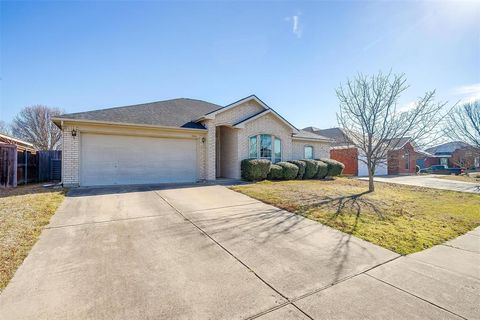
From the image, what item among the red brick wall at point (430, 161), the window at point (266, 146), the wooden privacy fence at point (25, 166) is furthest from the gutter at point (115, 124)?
the red brick wall at point (430, 161)

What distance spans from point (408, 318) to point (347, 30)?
36.4ft

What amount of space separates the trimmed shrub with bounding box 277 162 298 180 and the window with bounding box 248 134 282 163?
1073mm

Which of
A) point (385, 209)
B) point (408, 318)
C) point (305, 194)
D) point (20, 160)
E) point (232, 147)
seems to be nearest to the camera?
point (408, 318)

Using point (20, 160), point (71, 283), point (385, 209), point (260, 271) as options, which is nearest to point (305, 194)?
point (385, 209)

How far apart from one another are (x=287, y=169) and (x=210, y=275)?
11.6 metres

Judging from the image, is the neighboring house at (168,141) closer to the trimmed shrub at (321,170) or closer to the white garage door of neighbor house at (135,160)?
the white garage door of neighbor house at (135,160)

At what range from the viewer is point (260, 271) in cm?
340

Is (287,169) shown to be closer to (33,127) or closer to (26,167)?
(26,167)

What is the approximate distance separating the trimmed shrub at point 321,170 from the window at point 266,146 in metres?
4.02

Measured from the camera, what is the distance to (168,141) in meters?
12.1

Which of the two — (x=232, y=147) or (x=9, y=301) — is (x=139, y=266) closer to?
(x=9, y=301)

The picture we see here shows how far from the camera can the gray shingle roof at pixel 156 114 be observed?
34.5 ft

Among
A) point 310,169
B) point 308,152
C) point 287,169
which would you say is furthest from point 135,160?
point 308,152

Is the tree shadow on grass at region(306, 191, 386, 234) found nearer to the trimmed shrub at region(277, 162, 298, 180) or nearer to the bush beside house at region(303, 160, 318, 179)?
the trimmed shrub at region(277, 162, 298, 180)
